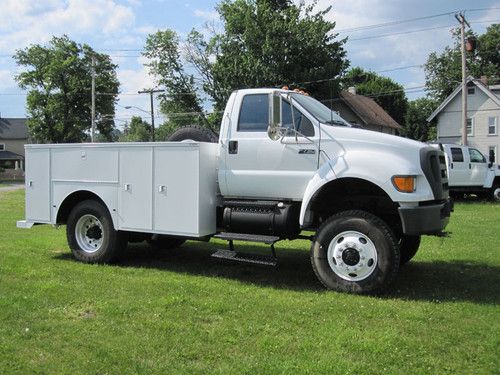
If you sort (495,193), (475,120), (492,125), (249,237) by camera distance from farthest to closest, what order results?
1. (475,120)
2. (492,125)
3. (495,193)
4. (249,237)

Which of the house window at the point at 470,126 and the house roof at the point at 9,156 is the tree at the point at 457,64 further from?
the house roof at the point at 9,156

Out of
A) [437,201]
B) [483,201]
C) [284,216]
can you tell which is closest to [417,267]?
[437,201]

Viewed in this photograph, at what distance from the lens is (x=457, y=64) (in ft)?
214

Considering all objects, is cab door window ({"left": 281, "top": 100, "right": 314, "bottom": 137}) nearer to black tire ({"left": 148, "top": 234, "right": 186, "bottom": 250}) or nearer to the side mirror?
the side mirror

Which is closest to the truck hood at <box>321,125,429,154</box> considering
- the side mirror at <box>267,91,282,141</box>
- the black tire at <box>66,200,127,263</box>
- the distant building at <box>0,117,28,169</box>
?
the side mirror at <box>267,91,282,141</box>

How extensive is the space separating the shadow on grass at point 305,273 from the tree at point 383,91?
62.6 m

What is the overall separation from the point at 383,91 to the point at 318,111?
66588mm

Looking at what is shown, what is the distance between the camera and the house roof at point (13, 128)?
83.4 m

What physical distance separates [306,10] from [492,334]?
3430 cm

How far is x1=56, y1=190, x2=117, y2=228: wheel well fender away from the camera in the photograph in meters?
8.91

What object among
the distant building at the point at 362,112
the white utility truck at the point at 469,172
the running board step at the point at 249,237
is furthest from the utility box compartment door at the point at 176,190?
the distant building at the point at 362,112

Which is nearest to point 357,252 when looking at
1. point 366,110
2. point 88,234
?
point 88,234

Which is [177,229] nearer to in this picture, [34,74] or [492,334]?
[492,334]

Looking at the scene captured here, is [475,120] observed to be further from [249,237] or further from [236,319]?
[236,319]
